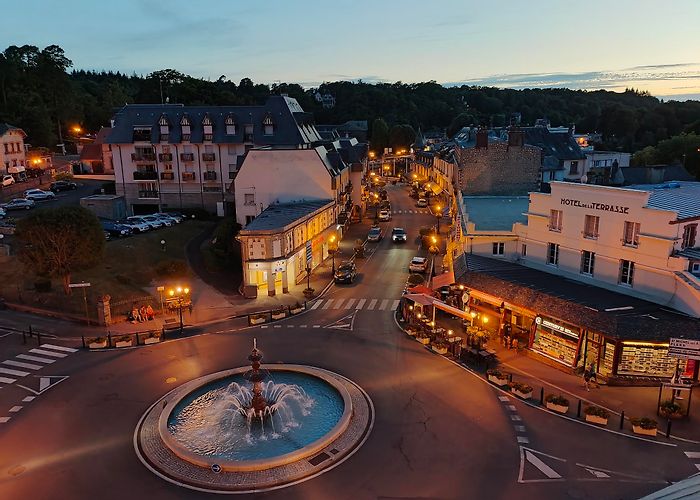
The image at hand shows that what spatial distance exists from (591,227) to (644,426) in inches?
595

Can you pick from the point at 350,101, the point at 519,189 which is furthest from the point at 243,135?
the point at 350,101

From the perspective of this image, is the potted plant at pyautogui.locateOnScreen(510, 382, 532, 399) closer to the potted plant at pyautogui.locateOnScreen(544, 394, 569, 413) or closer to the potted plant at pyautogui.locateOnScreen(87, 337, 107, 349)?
the potted plant at pyautogui.locateOnScreen(544, 394, 569, 413)

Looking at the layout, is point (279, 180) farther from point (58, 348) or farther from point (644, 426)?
point (644, 426)

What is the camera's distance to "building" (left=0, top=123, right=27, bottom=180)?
3585 inches

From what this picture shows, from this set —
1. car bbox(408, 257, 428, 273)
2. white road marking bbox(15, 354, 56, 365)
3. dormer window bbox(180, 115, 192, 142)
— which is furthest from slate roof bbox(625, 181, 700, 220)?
dormer window bbox(180, 115, 192, 142)

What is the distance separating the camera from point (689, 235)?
110 ft

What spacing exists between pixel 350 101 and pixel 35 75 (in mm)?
103804

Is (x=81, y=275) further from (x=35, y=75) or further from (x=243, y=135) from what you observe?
(x=35, y=75)

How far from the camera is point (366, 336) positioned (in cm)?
4006

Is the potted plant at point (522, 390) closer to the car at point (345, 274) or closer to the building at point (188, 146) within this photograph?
the car at point (345, 274)

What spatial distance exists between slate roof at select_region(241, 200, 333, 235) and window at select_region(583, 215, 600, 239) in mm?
26374

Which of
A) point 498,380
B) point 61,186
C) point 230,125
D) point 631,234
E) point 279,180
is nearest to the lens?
point 498,380

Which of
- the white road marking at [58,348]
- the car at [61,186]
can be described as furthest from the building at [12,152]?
the white road marking at [58,348]

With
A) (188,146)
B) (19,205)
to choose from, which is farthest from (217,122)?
(19,205)
